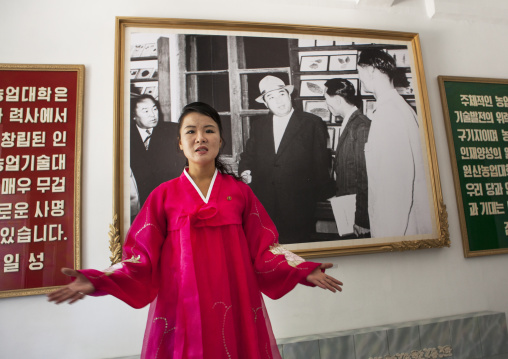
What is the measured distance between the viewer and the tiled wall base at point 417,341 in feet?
5.47

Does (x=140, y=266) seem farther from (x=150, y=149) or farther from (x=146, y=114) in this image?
(x=146, y=114)

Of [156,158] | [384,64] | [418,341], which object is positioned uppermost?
[384,64]

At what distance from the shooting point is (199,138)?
1084 mm

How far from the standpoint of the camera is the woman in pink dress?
0.94m

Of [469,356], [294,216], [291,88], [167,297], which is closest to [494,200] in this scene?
[469,356]

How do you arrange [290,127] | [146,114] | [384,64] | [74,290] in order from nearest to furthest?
[74,290] < [146,114] < [290,127] < [384,64]


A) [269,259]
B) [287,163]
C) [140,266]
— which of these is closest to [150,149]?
[287,163]

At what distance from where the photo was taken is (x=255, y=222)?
1150 mm

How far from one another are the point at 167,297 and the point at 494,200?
208 centimetres

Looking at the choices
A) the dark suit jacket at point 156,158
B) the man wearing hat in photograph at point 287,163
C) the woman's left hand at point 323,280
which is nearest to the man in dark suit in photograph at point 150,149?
the dark suit jacket at point 156,158

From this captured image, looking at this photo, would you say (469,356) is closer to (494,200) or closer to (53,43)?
(494,200)

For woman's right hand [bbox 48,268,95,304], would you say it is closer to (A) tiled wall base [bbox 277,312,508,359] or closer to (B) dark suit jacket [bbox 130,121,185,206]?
(B) dark suit jacket [bbox 130,121,185,206]

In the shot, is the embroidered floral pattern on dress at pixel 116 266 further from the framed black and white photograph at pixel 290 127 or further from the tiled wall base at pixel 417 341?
the tiled wall base at pixel 417 341

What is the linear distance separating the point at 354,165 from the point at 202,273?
4.04 feet
